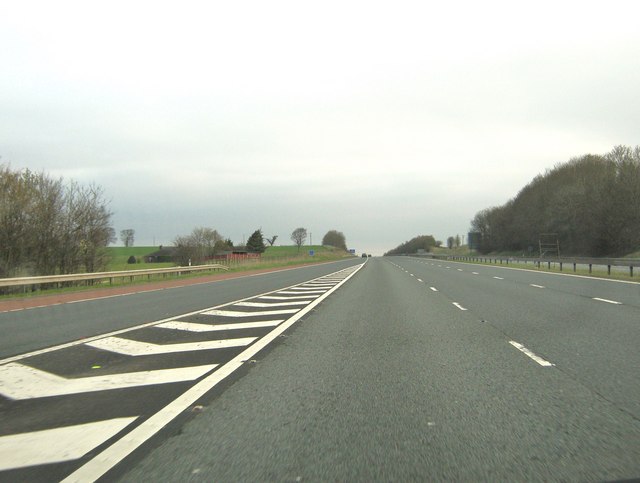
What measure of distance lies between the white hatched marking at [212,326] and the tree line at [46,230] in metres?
22.1

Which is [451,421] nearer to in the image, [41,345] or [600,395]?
[600,395]

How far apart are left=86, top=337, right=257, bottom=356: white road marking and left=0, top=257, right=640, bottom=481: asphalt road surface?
0.16 ft

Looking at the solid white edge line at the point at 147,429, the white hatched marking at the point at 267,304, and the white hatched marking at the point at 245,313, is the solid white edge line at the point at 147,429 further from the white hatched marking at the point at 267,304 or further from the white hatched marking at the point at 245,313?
the white hatched marking at the point at 267,304

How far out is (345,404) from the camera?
5109mm

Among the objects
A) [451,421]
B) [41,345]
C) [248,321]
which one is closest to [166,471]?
[451,421]

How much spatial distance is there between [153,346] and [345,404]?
4.63m

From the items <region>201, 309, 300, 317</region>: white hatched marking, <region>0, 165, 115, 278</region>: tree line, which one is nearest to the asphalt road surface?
<region>201, 309, 300, 317</region>: white hatched marking

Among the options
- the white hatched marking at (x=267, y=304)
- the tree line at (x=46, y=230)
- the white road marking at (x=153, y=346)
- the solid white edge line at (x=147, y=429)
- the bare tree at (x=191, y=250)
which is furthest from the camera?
the bare tree at (x=191, y=250)

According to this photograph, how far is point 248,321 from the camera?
1154cm

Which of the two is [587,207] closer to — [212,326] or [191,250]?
[191,250]

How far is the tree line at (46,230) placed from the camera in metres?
28.9

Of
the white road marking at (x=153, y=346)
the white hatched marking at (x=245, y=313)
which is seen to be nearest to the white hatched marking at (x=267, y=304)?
the white hatched marking at (x=245, y=313)

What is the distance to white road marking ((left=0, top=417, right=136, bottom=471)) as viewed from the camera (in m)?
3.79

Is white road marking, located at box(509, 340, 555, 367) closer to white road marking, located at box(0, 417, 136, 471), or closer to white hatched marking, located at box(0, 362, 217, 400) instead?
white hatched marking, located at box(0, 362, 217, 400)
